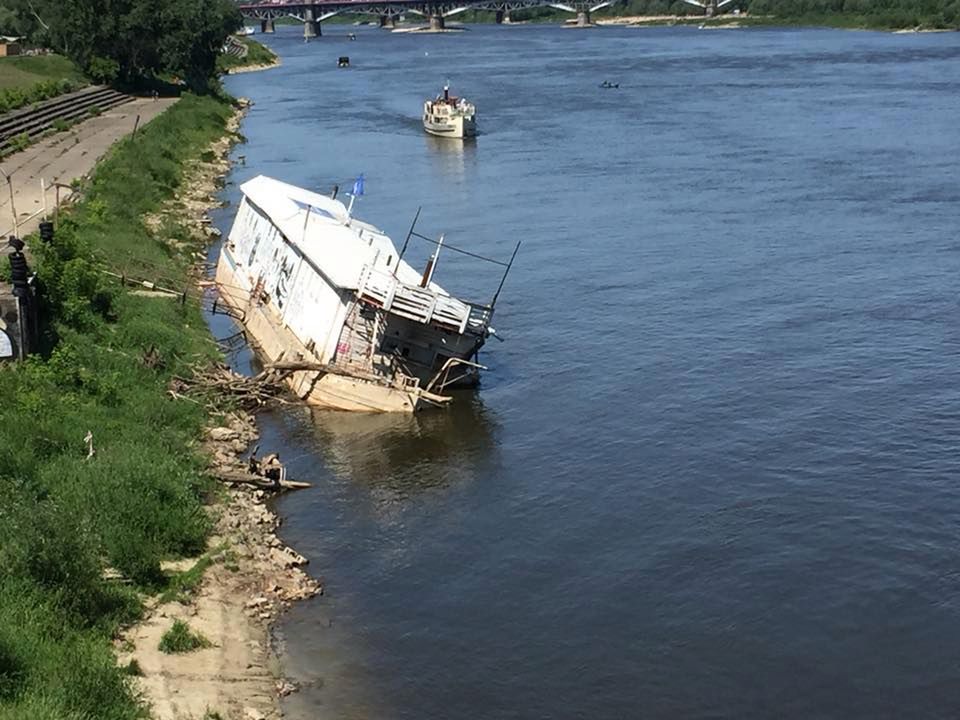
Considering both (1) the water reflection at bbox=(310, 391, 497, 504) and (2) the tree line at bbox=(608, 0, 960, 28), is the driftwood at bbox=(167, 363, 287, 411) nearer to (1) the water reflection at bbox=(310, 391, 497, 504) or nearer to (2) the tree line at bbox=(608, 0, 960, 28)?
(1) the water reflection at bbox=(310, 391, 497, 504)

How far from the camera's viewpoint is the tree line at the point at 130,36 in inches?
3346

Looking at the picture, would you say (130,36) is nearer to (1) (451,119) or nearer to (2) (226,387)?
(1) (451,119)

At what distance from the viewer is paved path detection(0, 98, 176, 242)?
44344 millimetres

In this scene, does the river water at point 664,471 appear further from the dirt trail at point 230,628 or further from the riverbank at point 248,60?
the riverbank at point 248,60

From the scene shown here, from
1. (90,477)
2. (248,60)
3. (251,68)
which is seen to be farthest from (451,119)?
(248,60)

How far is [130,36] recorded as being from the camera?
85.8 metres

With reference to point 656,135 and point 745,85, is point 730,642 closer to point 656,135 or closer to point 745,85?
point 656,135

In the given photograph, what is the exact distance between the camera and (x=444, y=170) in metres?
68.4

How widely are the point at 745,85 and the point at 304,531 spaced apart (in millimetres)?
85190

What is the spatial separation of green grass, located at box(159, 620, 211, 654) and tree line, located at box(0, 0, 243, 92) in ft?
236

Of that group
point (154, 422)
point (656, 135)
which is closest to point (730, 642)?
point (154, 422)

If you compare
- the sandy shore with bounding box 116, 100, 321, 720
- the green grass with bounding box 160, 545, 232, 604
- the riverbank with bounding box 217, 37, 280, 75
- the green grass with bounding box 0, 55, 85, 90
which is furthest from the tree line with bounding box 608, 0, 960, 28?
the green grass with bounding box 160, 545, 232, 604

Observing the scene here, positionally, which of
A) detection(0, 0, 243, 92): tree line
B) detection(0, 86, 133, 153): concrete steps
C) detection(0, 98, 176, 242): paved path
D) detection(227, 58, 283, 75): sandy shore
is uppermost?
detection(0, 0, 243, 92): tree line

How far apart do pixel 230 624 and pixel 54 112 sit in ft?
188
